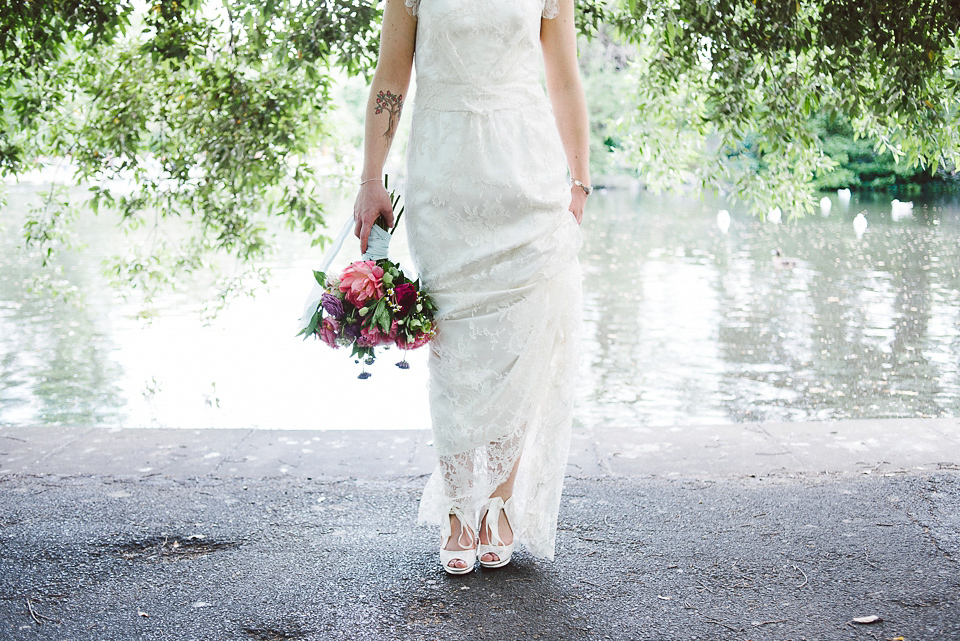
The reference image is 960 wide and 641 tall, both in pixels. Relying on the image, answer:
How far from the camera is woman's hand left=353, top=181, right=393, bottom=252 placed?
2.67 metres

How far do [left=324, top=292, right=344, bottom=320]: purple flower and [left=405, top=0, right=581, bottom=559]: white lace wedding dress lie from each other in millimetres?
305

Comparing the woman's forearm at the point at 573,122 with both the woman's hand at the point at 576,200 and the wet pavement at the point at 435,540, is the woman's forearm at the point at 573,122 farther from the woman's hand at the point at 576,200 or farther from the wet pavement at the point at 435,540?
the wet pavement at the point at 435,540

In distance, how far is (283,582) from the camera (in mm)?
2594

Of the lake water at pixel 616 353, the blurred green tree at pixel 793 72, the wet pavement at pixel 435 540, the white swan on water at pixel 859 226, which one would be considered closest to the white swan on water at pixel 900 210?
the white swan on water at pixel 859 226

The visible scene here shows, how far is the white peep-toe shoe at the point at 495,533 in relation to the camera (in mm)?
2729

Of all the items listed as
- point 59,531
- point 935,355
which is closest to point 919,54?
point 59,531

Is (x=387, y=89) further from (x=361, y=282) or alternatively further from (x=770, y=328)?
(x=770, y=328)

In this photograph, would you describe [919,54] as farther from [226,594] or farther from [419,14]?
[226,594]

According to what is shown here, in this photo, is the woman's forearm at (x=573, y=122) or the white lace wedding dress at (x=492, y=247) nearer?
the white lace wedding dress at (x=492, y=247)

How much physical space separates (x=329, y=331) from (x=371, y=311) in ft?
0.52

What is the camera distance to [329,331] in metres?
2.62

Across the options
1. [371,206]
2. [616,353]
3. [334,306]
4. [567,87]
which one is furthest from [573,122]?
[616,353]

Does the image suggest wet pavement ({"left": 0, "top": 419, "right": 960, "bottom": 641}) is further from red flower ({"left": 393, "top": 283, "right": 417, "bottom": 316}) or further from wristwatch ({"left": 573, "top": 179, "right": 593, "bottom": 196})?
wristwatch ({"left": 573, "top": 179, "right": 593, "bottom": 196})

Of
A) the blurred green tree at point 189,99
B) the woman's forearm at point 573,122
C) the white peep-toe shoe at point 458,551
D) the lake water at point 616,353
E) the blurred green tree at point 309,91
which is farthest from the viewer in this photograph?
the lake water at point 616,353
